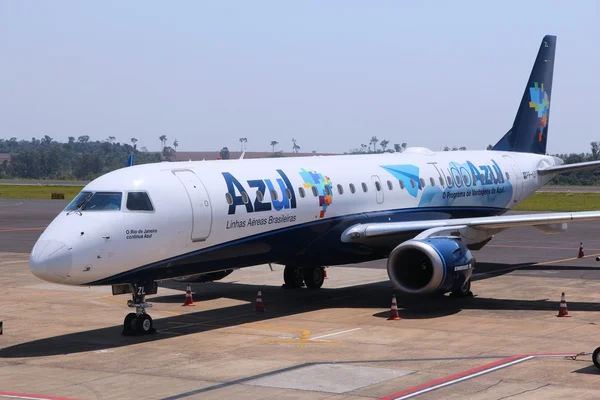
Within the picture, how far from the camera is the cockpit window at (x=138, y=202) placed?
923 inches

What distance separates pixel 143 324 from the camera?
78.8 ft

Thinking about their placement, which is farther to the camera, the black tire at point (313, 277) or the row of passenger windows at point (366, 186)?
the black tire at point (313, 277)

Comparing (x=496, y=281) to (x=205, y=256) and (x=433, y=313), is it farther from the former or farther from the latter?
(x=205, y=256)

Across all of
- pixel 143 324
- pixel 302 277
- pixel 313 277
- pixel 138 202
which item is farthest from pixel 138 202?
pixel 313 277

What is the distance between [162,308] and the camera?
1129 inches

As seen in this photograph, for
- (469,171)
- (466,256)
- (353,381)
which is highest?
(469,171)

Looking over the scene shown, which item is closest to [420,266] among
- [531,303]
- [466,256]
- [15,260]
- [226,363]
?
[466,256]

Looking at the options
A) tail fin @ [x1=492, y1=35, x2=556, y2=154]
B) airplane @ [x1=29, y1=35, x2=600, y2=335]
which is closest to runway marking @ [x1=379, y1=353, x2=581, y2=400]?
airplane @ [x1=29, y1=35, x2=600, y2=335]

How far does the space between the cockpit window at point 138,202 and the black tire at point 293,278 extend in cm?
961

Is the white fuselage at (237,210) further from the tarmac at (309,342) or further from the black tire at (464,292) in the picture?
the black tire at (464,292)

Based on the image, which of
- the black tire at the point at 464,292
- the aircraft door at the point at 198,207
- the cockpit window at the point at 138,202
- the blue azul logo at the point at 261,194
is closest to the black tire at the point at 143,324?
the aircraft door at the point at 198,207

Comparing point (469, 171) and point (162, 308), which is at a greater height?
point (469, 171)

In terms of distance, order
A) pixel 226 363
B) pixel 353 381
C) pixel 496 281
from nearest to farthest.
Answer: pixel 353 381 → pixel 226 363 → pixel 496 281

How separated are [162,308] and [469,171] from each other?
13.1 m
